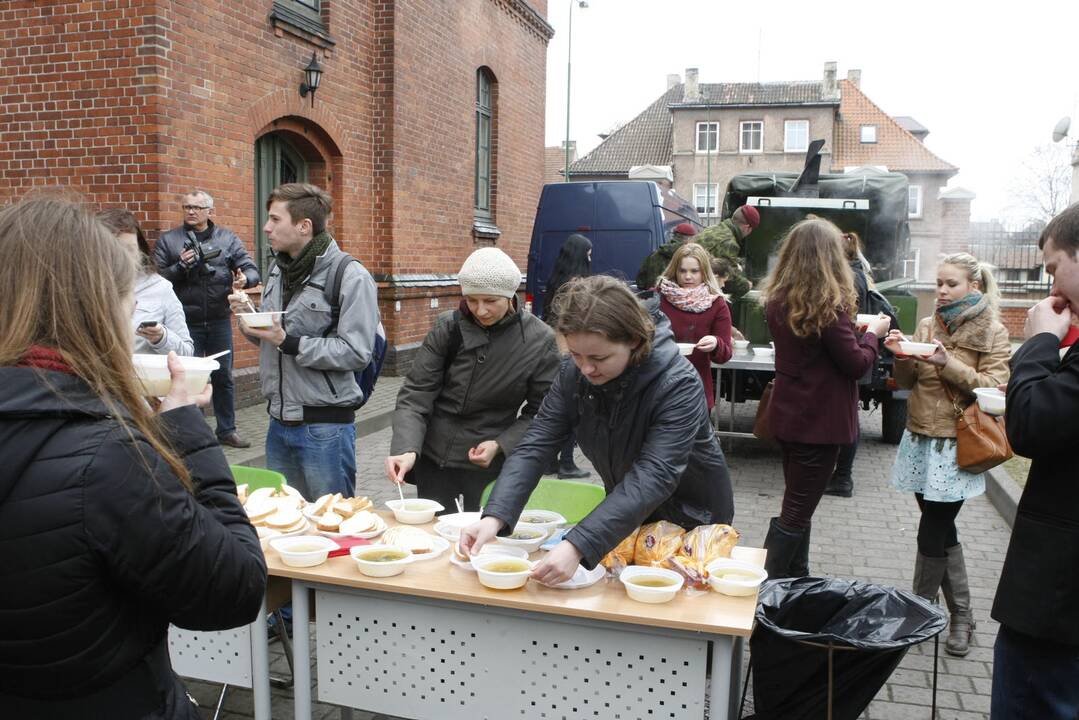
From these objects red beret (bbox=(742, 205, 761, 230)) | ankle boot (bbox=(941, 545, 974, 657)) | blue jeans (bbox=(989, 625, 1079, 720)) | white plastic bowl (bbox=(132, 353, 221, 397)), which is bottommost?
ankle boot (bbox=(941, 545, 974, 657))

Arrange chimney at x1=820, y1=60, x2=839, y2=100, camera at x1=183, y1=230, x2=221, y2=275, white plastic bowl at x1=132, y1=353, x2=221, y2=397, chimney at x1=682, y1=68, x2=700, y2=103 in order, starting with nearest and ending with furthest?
white plastic bowl at x1=132, y1=353, x2=221, y2=397
camera at x1=183, y1=230, x2=221, y2=275
chimney at x1=820, y1=60, x2=839, y2=100
chimney at x1=682, y1=68, x2=700, y2=103

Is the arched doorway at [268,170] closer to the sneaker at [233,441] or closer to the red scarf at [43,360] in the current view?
the sneaker at [233,441]

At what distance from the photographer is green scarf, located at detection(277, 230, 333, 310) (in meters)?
4.12

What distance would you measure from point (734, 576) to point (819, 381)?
1.91m

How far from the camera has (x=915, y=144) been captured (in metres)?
46.6

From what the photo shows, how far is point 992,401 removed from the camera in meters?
3.21

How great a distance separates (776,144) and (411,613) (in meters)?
46.7

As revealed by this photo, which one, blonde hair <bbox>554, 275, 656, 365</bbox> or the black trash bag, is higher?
blonde hair <bbox>554, 275, 656, 365</bbox>

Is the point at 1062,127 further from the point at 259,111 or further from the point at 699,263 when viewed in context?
the point at 259,111

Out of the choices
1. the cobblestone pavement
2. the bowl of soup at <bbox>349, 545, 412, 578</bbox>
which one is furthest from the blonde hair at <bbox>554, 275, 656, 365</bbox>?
the cobblestone pavement

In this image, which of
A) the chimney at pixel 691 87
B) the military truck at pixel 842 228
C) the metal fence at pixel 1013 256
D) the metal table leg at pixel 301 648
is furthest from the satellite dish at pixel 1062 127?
the chimney at pixel 691 87

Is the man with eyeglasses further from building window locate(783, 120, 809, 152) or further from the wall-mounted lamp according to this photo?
building window locate(783, 120, 809, 152)

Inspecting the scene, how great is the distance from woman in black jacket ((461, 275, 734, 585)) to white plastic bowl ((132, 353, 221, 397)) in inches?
44.6

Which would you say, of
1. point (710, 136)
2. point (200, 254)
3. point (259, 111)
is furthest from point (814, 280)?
point (710, 136)
